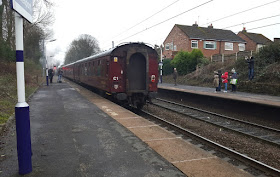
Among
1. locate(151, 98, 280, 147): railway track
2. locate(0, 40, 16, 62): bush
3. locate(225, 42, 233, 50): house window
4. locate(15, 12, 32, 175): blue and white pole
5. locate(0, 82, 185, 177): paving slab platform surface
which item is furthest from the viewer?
locate(225, 42, 233, 50): house window

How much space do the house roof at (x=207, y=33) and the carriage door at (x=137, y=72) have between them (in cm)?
2487

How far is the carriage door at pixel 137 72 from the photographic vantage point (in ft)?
33.8

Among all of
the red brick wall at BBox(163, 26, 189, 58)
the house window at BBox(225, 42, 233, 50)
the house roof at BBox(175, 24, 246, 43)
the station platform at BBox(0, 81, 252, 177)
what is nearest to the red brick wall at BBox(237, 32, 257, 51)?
the house roof at BBox(175, 24, 246, 43)

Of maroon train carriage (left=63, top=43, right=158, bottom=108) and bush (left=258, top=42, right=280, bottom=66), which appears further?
bush (left=258, top=42, right=280, bottom=66)

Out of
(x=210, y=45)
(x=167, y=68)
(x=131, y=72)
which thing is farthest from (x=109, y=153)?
(x=210, y=45)

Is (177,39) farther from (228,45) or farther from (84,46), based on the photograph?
(84,46)

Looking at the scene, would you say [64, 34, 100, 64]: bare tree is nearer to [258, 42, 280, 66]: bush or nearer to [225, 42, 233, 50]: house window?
[225, 42, 233, 50]: house window

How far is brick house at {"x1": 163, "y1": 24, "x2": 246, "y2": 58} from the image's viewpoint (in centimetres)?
3391

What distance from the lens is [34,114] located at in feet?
27.2

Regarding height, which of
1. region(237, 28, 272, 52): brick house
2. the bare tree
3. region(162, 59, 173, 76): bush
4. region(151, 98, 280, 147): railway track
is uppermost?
the bare tree

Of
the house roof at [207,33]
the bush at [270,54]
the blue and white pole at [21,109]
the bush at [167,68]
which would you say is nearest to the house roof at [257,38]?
the house roof at [207,33]

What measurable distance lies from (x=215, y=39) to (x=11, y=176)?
35.4 meters

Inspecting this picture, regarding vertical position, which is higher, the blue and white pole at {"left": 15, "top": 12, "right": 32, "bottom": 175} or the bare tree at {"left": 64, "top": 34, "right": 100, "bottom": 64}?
the bare tree at {"left": 64, "top": 34, "right": 100, "bottom": 64}

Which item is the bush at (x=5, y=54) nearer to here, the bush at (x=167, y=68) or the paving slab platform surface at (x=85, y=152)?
the paving slab platform surface at (x=85, y=152)
